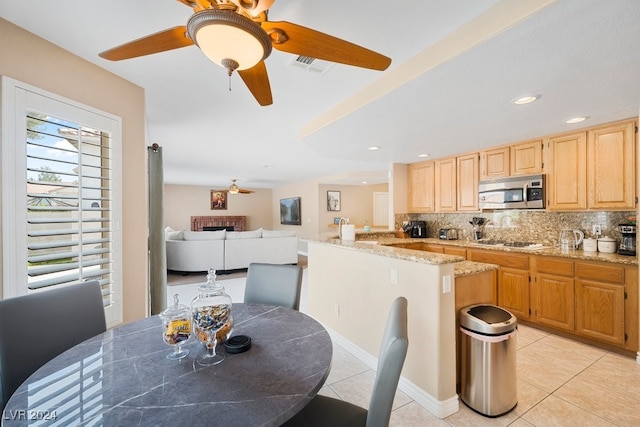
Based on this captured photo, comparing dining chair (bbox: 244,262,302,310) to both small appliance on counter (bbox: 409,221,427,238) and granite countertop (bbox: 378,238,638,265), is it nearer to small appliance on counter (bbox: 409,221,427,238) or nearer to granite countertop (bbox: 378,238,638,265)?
granite countertop (bbox: 378,238,638,265)

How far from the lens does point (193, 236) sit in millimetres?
6125

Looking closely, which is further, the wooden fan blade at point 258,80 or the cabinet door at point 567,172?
the cabinet door at point 567,172

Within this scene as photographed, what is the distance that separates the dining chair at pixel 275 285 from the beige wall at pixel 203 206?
789 centimetres

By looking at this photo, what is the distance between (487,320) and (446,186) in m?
2.83

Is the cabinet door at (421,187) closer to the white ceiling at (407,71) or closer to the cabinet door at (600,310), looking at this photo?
the white ceiling at (407,71)

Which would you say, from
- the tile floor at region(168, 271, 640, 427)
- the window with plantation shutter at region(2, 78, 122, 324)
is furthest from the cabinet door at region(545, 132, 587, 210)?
the window with plantation shutter at region(2, 78, 122, 324)

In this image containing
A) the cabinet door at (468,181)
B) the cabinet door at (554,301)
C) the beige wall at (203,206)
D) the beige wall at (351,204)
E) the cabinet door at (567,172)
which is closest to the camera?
the cabinet door at (554,301)

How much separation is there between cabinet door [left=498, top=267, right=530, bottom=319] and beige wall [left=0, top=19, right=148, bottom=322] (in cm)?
386

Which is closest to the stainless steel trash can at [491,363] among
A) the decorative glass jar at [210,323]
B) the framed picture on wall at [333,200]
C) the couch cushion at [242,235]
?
the decorative glass jar at [210,323]

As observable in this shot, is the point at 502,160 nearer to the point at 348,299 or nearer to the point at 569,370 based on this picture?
the point at 569,370

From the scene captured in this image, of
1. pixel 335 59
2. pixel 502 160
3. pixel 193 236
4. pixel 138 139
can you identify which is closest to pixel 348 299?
pixel 335 59

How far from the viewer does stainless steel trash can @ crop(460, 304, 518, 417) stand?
1828mm

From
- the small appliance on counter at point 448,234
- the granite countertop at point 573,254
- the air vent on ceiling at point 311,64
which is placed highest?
the air vent on ceiling at point 311,64

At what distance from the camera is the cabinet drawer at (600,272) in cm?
256
